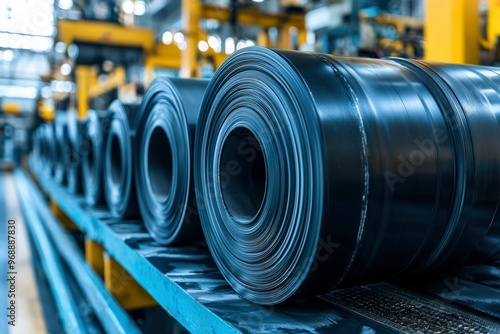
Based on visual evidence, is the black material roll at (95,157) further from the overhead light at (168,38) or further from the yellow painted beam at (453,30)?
the overhead light at (168,38)

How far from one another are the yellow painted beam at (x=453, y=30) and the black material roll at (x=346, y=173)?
1.15 metres

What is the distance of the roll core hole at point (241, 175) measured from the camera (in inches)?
41.1

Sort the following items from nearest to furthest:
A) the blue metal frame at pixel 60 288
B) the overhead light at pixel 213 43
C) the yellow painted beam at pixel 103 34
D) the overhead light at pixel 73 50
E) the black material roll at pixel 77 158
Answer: the blue metal frame at pixel 60 288 → the black material roll at pixel 77 158 → the yellow painted beam at pixel 103 34 → the overhead light at pixel 73 50 → the overhead light at pixel 213 43

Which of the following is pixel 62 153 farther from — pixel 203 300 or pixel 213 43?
pixel 213 43

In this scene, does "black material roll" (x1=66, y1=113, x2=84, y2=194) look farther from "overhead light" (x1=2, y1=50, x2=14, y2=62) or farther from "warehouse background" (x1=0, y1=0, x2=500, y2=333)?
"overhead light" (x1=2, y1=50, x2=14, y2=62)

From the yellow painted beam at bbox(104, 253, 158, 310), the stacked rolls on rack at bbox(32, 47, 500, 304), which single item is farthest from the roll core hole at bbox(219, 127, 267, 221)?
the yellow painted beam at bbox(104, 253, 158, 310)

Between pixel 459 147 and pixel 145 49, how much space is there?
4.89 meters

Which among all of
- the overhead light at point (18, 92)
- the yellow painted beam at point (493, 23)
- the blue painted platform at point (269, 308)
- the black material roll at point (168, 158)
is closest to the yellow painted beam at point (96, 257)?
the black material roll at point (168, 158)

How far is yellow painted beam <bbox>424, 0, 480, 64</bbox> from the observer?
2.02 m

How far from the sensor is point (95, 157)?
7.37 ft

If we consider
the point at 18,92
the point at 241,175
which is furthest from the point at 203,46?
the point at 18,92

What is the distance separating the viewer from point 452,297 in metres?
0.90

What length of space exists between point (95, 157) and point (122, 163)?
553 millimetres

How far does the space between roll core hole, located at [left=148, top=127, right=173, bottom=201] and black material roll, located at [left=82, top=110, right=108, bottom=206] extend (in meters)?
0.50
